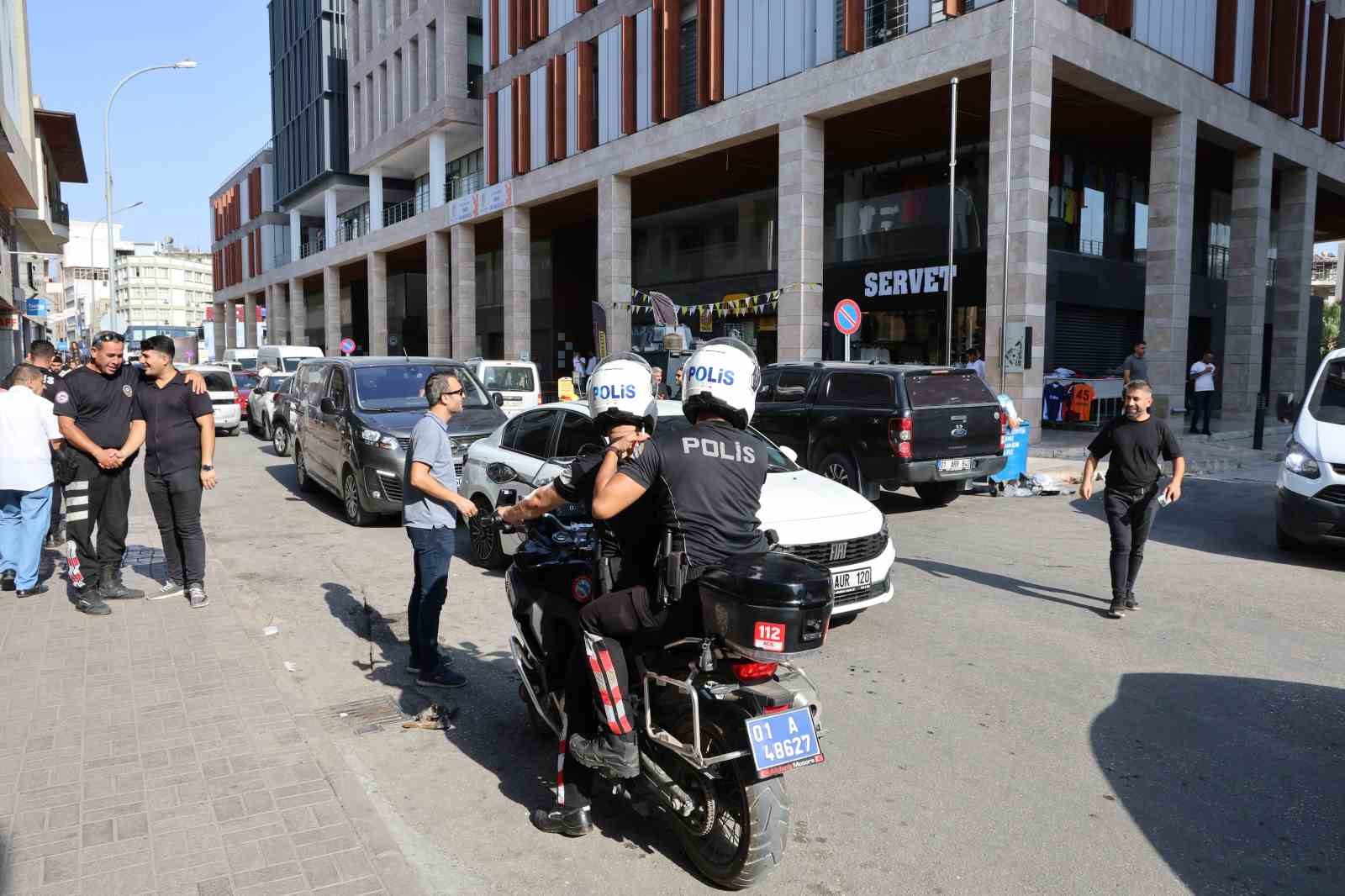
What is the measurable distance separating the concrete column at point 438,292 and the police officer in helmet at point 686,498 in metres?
39.5

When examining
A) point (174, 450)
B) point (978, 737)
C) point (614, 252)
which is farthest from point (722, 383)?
point (614, 252)

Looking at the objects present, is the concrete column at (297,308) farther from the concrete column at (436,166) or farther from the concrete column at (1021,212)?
the concrete column at (1021,212)

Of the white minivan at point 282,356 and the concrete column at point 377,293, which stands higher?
the concrete column at point 377,293

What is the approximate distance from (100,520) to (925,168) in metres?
24.9

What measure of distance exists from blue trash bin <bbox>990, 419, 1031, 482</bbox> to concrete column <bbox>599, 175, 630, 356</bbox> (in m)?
18.0

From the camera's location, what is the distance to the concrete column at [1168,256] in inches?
885

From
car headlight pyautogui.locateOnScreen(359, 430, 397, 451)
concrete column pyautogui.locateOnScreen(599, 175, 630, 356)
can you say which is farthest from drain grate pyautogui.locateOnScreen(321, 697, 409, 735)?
concrete column pyautogui.locateOnScreen(599, 175, 630, 356)

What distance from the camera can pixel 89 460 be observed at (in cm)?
714

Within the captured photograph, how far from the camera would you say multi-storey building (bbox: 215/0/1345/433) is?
20234 mm

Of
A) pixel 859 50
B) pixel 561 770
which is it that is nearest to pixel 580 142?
pixel 859 50

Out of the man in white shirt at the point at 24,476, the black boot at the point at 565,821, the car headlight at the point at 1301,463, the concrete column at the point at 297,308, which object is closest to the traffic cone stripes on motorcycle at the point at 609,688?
the black boot at the point at 565,821

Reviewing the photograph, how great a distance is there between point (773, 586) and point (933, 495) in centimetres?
1052

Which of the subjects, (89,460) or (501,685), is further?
(89,460)

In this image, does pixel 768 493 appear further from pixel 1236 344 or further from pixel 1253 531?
pixel 1236 344
